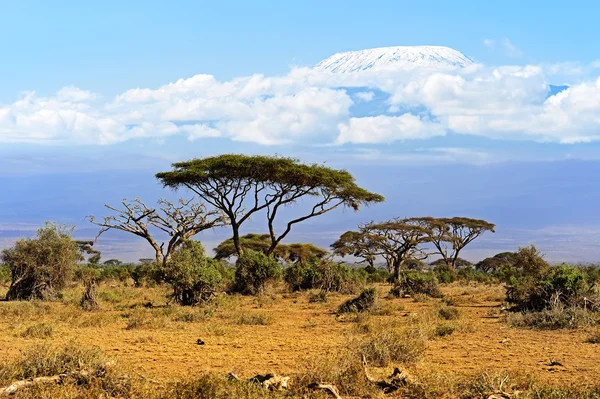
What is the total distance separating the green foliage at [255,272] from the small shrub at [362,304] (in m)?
7.97

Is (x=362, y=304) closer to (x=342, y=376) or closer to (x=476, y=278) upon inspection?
(x=342, y=376)

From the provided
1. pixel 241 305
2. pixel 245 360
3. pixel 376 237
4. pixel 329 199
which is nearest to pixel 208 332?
pixel 245 360

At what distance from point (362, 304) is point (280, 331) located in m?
4.96

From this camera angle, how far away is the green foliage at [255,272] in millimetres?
27812

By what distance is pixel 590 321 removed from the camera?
50.6 feet

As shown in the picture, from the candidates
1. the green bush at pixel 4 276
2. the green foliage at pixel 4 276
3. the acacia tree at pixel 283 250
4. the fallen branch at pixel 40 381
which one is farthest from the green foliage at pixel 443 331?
the acacia tree at pixel 283 250

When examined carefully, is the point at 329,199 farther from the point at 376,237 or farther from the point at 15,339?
the point at 15,339

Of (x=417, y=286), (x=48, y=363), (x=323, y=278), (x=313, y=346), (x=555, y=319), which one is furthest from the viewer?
(x=323, y=278)

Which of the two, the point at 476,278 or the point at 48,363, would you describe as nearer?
the point at 48,363

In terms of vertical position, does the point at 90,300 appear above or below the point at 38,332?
below

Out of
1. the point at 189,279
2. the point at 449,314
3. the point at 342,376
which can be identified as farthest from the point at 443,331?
the point at 189,279

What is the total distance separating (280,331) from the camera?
1575cm

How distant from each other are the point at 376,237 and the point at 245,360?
3065cm

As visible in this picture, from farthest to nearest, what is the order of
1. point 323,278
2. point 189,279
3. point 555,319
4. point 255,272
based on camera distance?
point 323,278 → point 255,272 → point 189,279 → point 555,319
